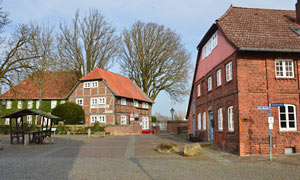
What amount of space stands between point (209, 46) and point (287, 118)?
771 cm

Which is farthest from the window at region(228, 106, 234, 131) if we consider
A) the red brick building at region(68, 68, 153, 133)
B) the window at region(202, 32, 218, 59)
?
the red brick building at region(68, 68, 153, 133)

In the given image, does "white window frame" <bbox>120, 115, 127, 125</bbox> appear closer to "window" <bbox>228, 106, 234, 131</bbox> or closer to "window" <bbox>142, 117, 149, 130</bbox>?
"window" <bbox>142, 117, 149, 130</bbox>

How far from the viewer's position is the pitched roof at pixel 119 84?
39406mm

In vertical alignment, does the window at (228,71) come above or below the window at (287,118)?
above

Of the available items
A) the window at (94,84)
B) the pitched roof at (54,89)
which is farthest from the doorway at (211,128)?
the pitched roof at (54,89)

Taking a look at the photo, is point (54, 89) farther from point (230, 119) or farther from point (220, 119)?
point (230, 119)

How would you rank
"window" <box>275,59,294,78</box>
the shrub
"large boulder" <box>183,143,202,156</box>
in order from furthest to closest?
1. the shrub
2. "window" <box>275,59,294,78</box>
3. "large boulder" <box>183,143,202,156</box>

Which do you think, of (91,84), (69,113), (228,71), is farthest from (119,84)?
(228,71)

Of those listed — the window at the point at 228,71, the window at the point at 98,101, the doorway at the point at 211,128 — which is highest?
the window at the point at 228,71

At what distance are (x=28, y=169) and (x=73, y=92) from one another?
32258mm

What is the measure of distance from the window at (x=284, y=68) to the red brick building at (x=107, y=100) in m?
23.8

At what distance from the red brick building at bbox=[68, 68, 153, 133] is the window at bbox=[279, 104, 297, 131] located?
23.7 meters

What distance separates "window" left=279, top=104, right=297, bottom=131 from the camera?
14252mm

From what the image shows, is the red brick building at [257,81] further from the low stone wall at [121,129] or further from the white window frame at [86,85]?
the white window frame at [86,85]
